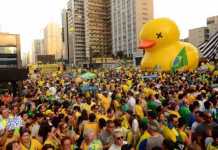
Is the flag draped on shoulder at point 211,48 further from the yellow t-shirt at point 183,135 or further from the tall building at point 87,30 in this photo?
the tall building at point 87,30

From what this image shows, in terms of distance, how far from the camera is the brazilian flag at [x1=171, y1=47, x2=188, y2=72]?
30.9m

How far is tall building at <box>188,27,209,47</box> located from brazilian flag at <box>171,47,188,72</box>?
9958 centimetres

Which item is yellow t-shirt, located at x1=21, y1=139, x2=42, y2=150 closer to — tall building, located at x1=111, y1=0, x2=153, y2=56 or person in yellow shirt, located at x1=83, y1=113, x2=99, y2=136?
person in yellow shirt, located at x1=83, y1=113, x2=99, y2=136

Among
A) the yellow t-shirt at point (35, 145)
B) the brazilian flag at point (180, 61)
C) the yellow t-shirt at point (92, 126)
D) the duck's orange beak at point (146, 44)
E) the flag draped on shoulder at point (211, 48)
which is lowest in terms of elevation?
the yellow t-shirt at point (35, 145)

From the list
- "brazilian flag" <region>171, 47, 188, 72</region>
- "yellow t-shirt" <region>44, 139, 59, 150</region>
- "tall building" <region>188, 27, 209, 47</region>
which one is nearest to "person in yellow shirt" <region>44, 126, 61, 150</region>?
"yellow t-shirt" <region>44, 139, 59, 150</region>

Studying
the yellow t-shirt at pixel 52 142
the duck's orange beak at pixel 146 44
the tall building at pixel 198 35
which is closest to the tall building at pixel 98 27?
the tall building at pixel 198 35

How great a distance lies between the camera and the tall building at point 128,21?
15600cm

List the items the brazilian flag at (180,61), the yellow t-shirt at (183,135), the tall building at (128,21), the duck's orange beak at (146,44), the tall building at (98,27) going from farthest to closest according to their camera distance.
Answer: the tall building at (128,21) < the tall building at (98,27) < the brazilian flag at (180,61) < the duck's orange beak at (146,44) < the yellow t-shirt at (183,135)

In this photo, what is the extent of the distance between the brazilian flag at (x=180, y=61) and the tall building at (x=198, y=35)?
99583mm

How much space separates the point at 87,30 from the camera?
156000mm

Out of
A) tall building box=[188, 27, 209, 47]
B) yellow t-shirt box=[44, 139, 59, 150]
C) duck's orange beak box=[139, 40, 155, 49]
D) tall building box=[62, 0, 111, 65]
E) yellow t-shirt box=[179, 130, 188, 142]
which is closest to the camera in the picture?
yellow t-shirt box=[44, 139, 59, 150]

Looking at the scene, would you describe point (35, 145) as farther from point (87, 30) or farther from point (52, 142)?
point (87, 30)

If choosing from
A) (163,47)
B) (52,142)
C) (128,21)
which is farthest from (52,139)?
(128,21)

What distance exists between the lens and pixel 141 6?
157m
